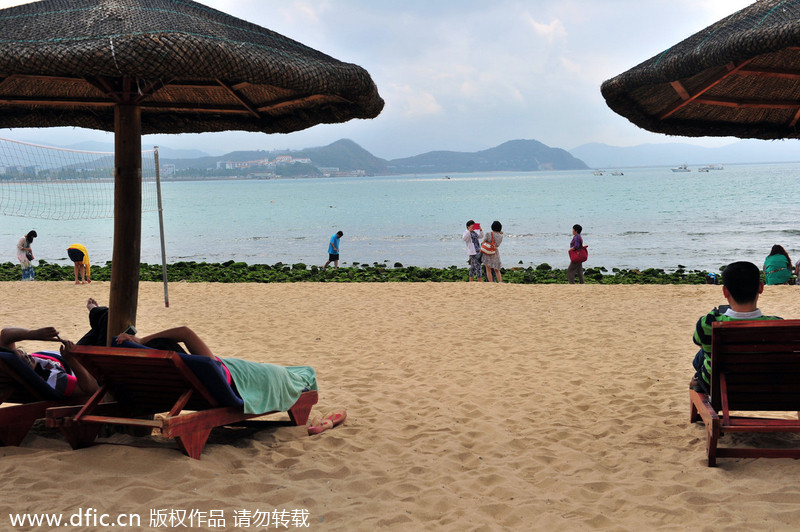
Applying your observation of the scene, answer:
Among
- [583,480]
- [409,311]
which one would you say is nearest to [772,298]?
[409,311]

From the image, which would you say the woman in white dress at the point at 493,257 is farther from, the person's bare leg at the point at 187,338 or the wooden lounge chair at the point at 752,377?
the person's bare leg at the point at 187,338

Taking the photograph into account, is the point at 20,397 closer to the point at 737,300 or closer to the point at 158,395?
the point at 158,395

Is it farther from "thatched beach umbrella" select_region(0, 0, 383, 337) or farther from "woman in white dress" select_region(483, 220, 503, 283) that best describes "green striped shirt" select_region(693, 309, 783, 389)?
"woman in white dress" select_region(483, 220, 503, 283)

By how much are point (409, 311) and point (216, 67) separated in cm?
691

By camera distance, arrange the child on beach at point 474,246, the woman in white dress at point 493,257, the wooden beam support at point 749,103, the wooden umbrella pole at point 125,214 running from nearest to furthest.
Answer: the wooden umbrella pole at point 125,214 → the wooden beam support at point 749,103 → the woman in white dress at point 493,257 → the child on beach at point 474,246

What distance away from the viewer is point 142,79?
3.96 m

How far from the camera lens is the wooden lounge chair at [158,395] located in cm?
349

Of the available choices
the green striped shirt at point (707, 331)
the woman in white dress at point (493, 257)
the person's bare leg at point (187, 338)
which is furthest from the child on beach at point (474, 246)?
the person's bare leg at point (187, 338)

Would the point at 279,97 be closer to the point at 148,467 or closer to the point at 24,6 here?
the point at 24,6

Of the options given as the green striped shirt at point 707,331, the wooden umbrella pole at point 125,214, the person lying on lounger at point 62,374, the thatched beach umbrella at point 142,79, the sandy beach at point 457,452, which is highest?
the thatched beach umbrella at point 142,79

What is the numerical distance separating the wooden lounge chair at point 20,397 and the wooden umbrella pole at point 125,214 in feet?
1.61

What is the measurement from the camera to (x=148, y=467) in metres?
3.56

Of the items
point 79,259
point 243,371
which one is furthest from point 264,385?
point 79,259

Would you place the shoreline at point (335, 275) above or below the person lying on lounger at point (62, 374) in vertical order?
below
